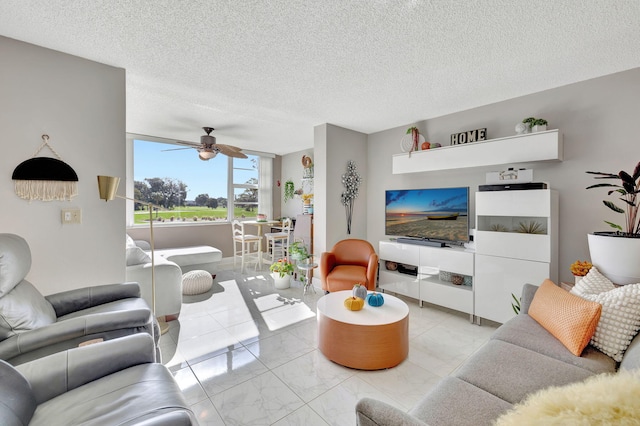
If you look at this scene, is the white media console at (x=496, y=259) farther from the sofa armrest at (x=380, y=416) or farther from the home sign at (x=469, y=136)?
the sofa armrest at (x=380, y=416)

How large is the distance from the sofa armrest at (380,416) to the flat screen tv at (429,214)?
2.86m

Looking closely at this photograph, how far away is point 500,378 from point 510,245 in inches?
72.8

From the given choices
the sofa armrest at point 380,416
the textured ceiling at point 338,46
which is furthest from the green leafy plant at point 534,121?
the sofa armrest at point 380,416

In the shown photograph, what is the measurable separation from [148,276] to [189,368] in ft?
3.89

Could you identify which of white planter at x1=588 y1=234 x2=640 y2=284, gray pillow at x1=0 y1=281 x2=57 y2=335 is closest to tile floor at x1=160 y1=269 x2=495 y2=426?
gray pillow at x1=0 y1=281 x2=57 y2=335

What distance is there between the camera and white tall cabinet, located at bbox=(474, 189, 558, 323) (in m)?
2.59

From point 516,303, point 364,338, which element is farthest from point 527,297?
point 364,338

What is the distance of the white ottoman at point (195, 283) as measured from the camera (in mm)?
3807

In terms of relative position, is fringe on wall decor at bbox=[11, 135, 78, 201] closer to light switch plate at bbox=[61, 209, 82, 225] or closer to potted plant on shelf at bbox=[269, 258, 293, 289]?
light switch plate at bbox=[61, 209, 82, 225]

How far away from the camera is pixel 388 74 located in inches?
99.7

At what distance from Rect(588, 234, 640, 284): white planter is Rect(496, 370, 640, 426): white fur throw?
72.9 inches

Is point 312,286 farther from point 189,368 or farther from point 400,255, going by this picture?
point 189,368

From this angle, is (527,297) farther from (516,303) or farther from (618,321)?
(516,303)

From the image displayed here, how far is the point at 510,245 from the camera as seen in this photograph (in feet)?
9.09
